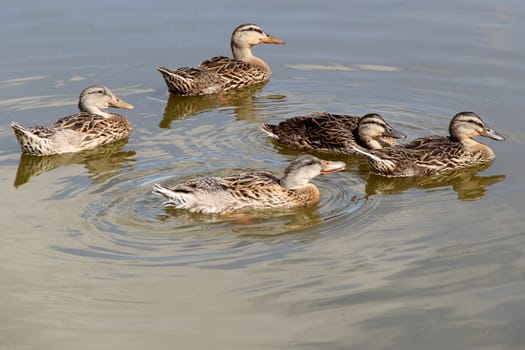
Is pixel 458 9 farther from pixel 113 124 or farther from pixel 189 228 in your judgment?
pixel 189 228

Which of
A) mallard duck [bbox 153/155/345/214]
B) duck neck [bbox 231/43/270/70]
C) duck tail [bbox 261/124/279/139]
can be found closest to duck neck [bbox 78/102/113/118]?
duck tail [bbox 261/124/279/139]

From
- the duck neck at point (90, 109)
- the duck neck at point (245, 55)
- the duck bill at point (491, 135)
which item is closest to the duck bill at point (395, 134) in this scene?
the duck bill at point (491, 135)

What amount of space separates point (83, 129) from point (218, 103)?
91.7 inches

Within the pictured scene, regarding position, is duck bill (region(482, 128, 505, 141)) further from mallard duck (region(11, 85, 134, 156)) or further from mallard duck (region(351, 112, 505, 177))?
mallard duck (region(11, 85, 134, 156))

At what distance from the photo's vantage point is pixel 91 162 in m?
12.0

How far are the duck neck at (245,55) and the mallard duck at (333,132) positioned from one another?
2.84 m

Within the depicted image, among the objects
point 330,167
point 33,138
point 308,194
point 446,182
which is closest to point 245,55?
point 33,138

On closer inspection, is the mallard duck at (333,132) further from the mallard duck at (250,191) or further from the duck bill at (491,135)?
the mallard duck at (250,191)

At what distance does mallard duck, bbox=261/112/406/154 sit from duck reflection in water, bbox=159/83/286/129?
0.98 meters

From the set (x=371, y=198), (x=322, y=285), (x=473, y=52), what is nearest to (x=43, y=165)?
(x=371, y=198)

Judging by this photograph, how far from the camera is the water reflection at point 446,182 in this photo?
10.8 meters

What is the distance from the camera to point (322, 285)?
27.7 feet

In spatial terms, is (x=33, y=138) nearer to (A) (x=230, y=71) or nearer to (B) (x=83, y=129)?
(B) (x=83, y=129)

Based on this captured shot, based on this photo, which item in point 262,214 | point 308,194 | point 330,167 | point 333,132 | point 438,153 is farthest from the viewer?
point 333,132
